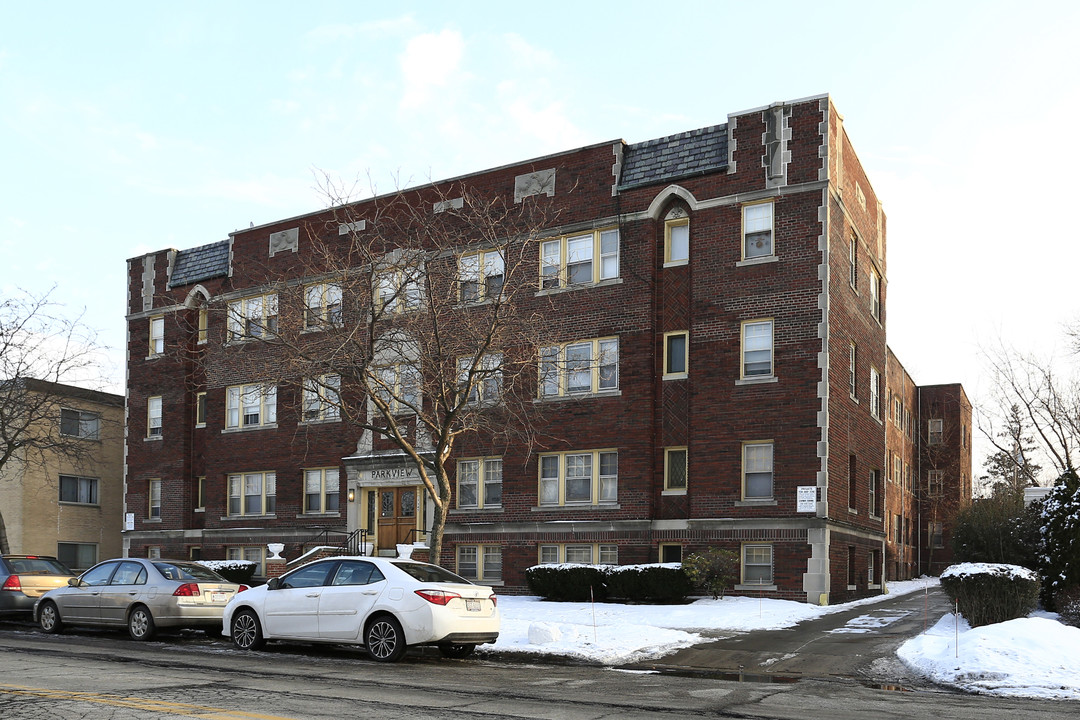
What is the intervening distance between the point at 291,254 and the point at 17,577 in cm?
1729

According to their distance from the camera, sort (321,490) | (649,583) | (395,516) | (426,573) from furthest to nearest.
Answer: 1. (321,490)
2. (395,516)
3. (649,583)
4. (426,573)

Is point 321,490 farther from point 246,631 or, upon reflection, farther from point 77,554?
point 246,631

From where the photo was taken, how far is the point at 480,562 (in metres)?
30.6

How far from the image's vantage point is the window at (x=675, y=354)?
1098 inches

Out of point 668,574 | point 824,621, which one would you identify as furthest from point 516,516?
point 824,621

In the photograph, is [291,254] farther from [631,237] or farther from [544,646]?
[544,646]

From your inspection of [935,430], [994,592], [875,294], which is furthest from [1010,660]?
[935,430]

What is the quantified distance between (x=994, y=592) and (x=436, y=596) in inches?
381

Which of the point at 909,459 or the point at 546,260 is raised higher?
the point at 546,260

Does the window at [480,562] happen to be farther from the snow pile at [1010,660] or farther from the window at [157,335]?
the window at [157,335]

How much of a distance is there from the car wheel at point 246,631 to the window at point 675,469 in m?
13.8

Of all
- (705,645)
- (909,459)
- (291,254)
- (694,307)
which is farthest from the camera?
(909,459)

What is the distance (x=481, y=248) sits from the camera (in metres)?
30.5

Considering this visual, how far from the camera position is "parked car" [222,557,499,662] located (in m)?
14.6
